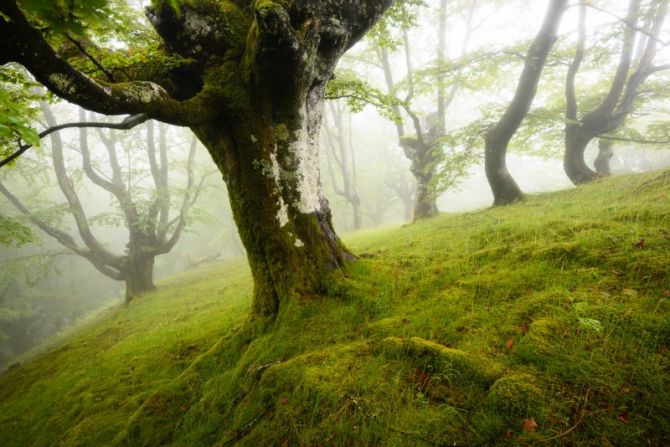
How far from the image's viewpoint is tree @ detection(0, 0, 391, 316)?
3.18 metres

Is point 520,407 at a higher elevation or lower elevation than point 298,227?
lower

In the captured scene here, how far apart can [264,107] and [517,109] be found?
23.2 feet

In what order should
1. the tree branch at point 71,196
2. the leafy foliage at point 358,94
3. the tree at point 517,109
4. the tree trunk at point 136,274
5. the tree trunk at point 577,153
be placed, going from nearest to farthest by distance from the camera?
the leafy foliage at point 358,94 < the tree at point 517,109 < the tree trunk at point 577,153 < the tree branch at point 71,196 < the tree trunk at point 136,274

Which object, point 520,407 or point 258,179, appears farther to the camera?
point 258,179

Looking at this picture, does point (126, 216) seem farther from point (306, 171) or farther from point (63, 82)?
point (63, 82)

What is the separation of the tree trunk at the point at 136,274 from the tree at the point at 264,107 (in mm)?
10880

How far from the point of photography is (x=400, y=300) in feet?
10.7

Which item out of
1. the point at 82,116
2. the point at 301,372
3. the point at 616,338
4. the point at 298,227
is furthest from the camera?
the point at 82,116

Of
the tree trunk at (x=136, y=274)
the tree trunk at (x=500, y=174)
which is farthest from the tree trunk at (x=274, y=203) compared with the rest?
the tree trunk at (x=136, y=274)

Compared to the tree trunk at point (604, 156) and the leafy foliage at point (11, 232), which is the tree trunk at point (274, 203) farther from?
Result: the tree trunk at point (604, 156)

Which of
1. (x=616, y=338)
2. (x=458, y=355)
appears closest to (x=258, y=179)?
(x=458, y=355)

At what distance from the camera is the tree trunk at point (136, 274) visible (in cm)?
1226

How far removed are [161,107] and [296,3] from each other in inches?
74.3

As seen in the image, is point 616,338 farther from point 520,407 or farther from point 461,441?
point 461,441
